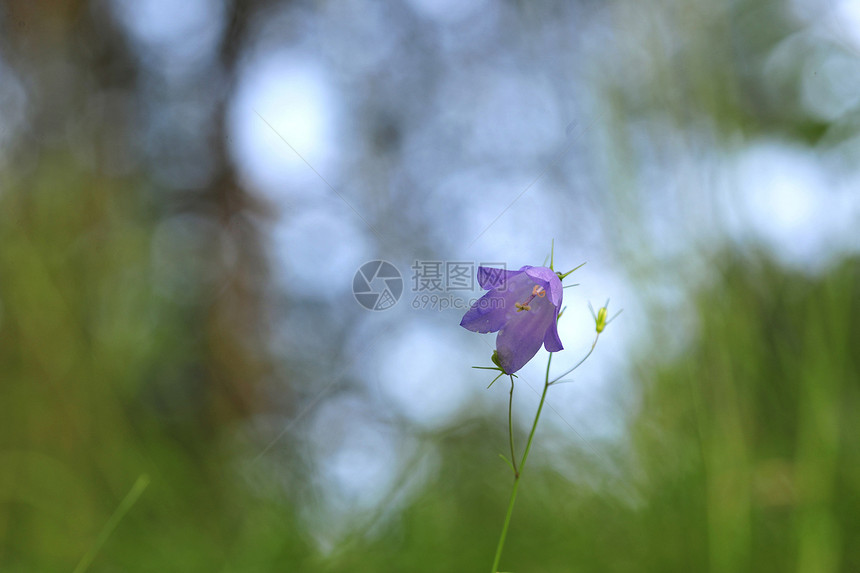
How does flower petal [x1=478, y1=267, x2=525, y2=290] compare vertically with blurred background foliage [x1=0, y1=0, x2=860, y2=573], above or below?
below

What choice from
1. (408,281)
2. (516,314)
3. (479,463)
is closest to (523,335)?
(516,314)

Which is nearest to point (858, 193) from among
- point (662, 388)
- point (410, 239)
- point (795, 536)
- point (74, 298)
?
point (662, 388)

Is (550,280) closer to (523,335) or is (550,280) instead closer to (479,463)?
(523,335)

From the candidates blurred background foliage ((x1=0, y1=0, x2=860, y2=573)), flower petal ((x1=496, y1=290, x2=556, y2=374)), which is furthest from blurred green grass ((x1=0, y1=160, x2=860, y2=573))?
flower petal ((x1=496, y1=290, x2=556, y2=374))

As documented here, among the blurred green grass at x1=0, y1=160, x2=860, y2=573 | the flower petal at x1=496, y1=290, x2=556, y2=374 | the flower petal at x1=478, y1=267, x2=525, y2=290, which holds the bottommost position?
the flower petal at x1=496, y1=290, x2=556, y2=374

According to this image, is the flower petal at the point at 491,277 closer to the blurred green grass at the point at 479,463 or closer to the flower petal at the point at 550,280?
the flower petal at the point at 550,280

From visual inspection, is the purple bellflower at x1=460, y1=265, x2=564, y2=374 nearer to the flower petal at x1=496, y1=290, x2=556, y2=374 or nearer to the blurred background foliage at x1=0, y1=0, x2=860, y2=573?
the flower petal at x1=496, y1=290, x2=556, y2=374

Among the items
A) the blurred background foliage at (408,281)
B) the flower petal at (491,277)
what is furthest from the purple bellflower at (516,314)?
the blurred background foliage at (408,281)
